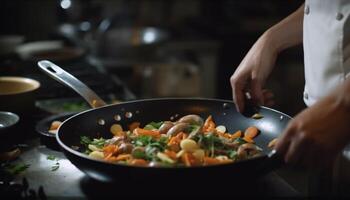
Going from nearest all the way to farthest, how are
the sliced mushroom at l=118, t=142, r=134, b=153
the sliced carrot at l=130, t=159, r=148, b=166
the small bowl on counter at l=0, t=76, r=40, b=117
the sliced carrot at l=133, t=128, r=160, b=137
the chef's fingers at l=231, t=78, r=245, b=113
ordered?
the sliced carrot at l=130, t=159, r=148, b=166
the sliced mushroom at l=118, t=142, r=134, b=153
the sliced carrot at l=133, t=128, r=160, b=137
the chef's fingers at l=231, t=78, r=245, b=113
the small bowl on counter at l=0, t=76, r=40, b=117

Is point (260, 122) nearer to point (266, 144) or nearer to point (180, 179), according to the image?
point (266, 144)

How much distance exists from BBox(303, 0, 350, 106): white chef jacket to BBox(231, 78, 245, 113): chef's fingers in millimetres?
219

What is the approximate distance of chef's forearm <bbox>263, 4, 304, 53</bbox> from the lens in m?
1.43

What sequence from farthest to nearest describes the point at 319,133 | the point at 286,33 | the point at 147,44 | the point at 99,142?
the point at 147,44 → the point at 286,33 → the point at 99,142 → the point at 319,133

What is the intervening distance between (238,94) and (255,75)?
0.08 m

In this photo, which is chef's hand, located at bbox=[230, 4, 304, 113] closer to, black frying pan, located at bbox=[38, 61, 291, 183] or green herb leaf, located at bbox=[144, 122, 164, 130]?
black frying pan, located at bbox=[38, 61, 291, 183]

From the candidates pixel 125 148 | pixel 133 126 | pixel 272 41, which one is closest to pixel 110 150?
pixel 125 148

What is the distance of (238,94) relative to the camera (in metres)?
1.35

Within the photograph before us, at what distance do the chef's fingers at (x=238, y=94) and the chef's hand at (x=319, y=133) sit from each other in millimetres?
436

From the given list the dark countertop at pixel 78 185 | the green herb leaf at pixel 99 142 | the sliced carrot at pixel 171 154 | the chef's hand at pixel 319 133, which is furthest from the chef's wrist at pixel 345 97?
the green herb leaf at pixel 99 142

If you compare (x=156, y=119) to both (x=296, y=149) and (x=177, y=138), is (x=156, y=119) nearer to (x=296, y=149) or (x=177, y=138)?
(x=177, y=138)

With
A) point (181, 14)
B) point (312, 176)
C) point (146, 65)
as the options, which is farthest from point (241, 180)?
point (181, 14)

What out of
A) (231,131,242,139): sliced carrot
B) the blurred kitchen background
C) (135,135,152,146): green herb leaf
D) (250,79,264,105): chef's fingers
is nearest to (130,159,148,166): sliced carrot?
(135,135,152,146): green herb leaf

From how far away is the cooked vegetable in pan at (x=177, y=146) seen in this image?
104cm
